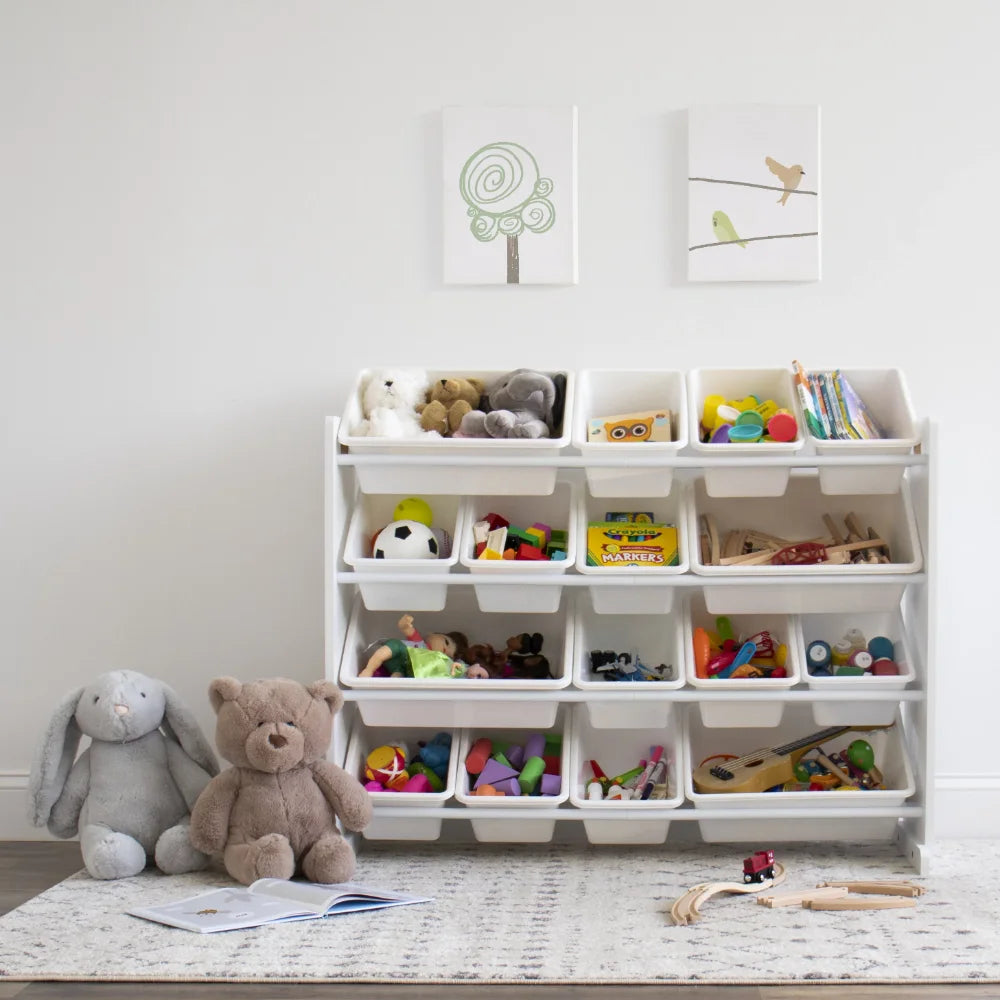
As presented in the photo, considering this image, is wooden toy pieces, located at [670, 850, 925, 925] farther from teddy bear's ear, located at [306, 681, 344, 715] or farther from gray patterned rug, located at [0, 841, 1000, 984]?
teddy bear's ear, located at [306, 681, 344, 715]

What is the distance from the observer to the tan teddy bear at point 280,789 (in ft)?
6.76

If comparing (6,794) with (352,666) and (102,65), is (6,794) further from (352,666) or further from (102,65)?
(102,65)

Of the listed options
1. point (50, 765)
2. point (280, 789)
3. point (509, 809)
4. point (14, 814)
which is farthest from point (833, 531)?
point (14, 814)

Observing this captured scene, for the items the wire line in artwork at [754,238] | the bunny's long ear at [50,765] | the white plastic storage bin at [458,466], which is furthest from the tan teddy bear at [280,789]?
the wire line in artwork at [754,238]

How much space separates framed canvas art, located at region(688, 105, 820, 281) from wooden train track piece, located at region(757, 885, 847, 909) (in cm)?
129

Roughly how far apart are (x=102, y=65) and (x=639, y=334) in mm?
1369

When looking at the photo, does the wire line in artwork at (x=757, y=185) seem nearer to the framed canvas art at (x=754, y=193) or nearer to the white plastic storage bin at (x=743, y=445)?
the framed canvas art at (x=754, y=193)

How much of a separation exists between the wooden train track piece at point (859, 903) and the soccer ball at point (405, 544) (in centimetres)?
96

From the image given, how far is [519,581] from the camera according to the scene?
2.20 meters

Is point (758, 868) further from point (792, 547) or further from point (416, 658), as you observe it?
point (416, 658)

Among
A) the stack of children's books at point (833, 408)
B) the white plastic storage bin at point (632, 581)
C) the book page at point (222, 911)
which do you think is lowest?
the book page at point (222, 911)

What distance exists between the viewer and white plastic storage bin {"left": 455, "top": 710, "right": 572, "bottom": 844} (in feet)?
7.12

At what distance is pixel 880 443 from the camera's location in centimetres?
214

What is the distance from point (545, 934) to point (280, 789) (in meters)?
0.60
